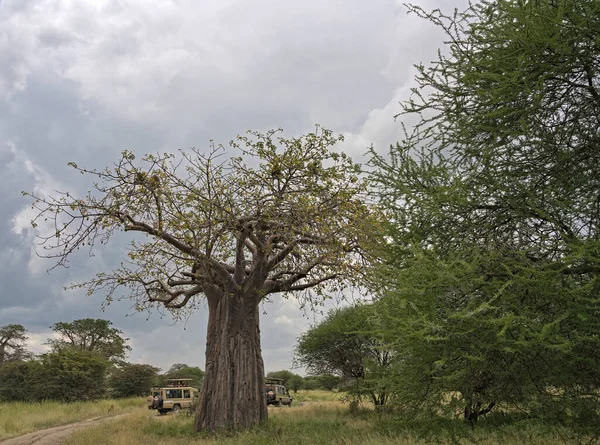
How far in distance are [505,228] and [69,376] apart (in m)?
34.2

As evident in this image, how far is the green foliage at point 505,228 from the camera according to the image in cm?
512

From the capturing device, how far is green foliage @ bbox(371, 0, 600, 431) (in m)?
5.12

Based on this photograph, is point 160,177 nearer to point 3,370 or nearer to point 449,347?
point 449,347

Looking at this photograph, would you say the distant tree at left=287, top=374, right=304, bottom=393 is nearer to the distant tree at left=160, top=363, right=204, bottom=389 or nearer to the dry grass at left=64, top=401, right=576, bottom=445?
the distant tree at left=160, top=363, right=204, bottom=389

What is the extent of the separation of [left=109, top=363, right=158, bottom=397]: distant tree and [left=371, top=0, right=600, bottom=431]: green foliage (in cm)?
3989

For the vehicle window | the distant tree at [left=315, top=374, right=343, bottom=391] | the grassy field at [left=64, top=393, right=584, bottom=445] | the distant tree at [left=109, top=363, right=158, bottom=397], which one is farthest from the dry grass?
the distant tree at [left=109, top=363, right=158, bottom=397]

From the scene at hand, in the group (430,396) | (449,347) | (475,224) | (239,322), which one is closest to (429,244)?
(475,224)

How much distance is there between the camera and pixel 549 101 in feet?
19.8

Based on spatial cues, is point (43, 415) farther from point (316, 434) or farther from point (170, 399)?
point (316, 434)

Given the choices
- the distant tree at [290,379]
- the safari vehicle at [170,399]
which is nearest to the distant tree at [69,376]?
the safari vehicle at [170,399]

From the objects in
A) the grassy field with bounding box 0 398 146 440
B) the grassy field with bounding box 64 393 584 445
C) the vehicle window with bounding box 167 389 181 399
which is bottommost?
the grassy field with bounding box 64 393 584 445

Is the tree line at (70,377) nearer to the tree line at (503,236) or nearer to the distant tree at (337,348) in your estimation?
the distant tree at (337,348)

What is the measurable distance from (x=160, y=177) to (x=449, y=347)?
30.1 feet

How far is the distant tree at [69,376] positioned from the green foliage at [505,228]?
3291 cm
